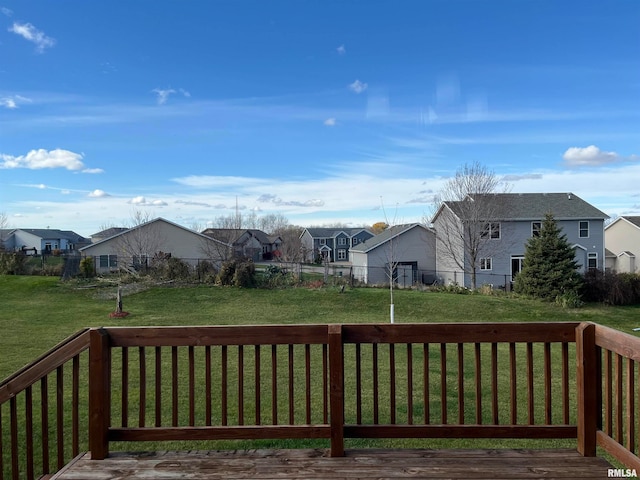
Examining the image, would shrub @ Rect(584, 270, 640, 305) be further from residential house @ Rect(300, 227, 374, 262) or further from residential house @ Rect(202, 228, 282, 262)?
residential house @ Rect(300, 227, 374, 262)

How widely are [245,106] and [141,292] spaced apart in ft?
28.4

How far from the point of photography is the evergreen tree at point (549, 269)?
1719 centimetres

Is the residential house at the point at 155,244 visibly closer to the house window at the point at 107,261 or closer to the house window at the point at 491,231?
the house window at the point at 107,261

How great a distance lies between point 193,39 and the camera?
12367 millimetres

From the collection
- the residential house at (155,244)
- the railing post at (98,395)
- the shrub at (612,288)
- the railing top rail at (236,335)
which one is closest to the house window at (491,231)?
the shrub at (612,288)

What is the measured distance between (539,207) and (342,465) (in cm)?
2859

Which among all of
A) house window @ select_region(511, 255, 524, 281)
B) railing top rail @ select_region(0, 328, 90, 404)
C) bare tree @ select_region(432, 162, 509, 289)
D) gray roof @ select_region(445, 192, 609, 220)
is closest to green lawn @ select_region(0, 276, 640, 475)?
railing top rail @ select_region(0, 328, 90, 404)

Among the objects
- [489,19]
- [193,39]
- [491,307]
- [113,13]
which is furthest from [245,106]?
[491,307]

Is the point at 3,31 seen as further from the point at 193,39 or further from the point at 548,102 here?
the point at 548,102

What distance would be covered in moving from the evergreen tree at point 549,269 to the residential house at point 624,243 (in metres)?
19.8

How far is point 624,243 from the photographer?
36125 mm

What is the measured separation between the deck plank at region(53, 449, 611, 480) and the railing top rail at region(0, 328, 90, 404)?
65cm

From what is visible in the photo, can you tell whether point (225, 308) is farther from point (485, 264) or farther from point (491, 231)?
point (485, 264)

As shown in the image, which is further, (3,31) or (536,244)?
(536,244)
